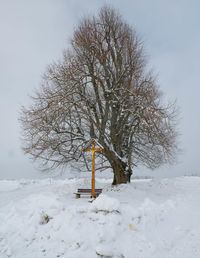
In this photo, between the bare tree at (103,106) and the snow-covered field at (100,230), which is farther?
the bare tree at (103,106)

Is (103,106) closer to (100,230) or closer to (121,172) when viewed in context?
(121,172)

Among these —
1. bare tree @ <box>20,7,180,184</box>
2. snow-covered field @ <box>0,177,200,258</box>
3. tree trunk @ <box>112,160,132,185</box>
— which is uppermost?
bare tree @ <box>20,7,180,184</box>

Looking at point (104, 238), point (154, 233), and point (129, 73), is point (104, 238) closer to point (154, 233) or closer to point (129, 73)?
point (154, 233)

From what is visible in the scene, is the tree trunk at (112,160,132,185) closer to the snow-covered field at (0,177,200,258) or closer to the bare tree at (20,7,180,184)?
the bare tree at (20,7,180,184)

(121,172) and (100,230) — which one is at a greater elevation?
(121,172)

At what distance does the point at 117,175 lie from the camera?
1237 cm

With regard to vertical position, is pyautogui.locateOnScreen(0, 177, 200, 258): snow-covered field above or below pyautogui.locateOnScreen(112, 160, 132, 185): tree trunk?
below

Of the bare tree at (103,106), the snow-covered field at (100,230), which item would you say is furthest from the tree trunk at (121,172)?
the snow-covered field at (100,230)

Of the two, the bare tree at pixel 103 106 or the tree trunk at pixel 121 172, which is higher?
the bare tree at pixel 103 106

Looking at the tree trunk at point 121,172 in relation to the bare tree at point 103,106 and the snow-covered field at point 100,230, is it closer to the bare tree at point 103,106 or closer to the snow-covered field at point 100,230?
the bare tree at point 103,106

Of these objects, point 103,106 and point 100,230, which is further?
point 103,106

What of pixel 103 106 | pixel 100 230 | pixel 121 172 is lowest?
pixel 100 230

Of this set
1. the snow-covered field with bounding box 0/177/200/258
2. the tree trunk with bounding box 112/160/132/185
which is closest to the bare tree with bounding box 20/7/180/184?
the tree trunk with bounding box 112/160/132/185

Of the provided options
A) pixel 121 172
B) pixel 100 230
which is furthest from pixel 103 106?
pixel 100 230
